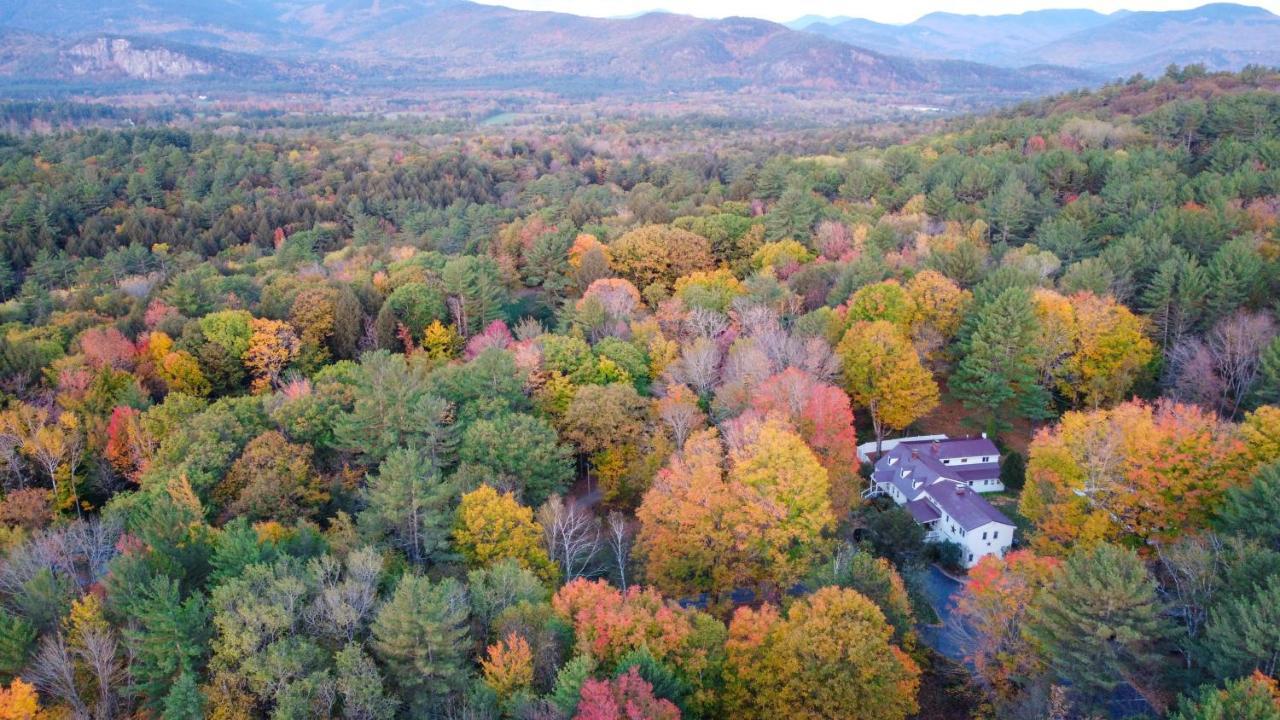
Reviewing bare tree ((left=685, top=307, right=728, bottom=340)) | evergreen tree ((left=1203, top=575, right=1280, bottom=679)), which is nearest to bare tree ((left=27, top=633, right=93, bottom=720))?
evergreen tree ((left=1203, top=575, right=1280, bottom=679))

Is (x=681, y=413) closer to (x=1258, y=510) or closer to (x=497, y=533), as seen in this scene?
(x=497, y=533)

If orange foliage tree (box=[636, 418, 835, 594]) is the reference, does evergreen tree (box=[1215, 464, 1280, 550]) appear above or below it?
above

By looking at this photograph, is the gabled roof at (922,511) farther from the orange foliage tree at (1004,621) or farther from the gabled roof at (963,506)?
the orange foliage tree at (1004,621)

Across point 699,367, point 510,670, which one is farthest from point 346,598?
point 699,367

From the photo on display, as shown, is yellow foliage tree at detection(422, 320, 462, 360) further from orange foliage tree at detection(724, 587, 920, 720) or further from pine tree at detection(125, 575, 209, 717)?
orange foliage tree at detection(724, 587, 920, 720)

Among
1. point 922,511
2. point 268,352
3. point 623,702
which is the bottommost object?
point 922,511

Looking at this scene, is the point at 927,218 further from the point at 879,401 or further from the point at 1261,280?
the point at 879,401
